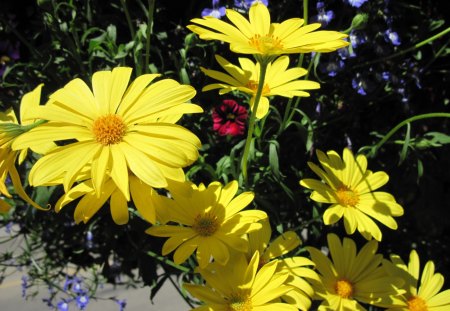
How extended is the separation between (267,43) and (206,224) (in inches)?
10.4

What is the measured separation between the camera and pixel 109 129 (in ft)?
2.06

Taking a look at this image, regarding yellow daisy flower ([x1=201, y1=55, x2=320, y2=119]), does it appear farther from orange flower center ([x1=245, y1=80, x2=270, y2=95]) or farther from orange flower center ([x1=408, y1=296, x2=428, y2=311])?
orange flower center ([x1=408, y1=296, x2=428, y2=311])

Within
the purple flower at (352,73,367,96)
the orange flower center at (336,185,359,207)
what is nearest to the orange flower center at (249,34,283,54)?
the orange flower center at (336,185,359,207)

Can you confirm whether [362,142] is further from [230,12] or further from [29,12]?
[29,12]

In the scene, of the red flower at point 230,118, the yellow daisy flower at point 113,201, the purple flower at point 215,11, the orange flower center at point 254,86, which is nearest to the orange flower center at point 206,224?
the yellow daisy flower at point 113,201

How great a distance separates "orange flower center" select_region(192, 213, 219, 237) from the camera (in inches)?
28.5

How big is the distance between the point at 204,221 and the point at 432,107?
1014 mm

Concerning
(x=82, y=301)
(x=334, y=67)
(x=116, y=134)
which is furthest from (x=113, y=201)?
(x=82, y=301)

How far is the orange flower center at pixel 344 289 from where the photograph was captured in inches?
33.7

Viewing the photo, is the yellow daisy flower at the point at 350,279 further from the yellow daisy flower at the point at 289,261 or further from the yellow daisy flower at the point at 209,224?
the yellow daisy flower at the point at 209,224

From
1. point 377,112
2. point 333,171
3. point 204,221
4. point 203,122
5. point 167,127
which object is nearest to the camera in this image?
point 167,127

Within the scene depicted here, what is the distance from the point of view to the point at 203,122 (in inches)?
46.6

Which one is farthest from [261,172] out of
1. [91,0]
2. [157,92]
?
[91,0]

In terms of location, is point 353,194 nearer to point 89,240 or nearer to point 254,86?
point 254,86
